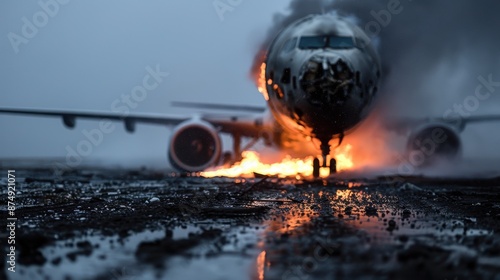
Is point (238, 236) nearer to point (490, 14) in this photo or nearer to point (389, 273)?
point (389, 273)

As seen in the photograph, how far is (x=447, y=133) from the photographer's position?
18297 mm

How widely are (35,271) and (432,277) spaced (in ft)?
9.47

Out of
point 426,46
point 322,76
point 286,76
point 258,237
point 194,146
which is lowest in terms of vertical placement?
point 258,237

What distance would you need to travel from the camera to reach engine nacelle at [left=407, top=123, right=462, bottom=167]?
1806 centimetres

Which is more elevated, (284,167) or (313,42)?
(313,42)

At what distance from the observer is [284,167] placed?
60.3 feet

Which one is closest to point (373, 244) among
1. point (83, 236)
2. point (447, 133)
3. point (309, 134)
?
point (83, 236)

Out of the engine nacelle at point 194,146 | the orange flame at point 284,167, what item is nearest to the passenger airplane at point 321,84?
the orange flame at point 284,167

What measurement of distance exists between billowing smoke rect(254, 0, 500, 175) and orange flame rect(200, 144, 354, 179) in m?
1.78

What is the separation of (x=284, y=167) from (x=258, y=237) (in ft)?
41.1

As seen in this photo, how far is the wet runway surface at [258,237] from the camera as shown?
4.34 metres

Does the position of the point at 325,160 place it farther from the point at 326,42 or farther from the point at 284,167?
the point at 326,42

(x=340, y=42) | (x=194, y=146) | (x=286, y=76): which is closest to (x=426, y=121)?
(x=340, y=42)

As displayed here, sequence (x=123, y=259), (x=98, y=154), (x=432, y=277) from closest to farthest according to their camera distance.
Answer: (x=432, y=277), (x=123, y=259), (x=98, y=154)
